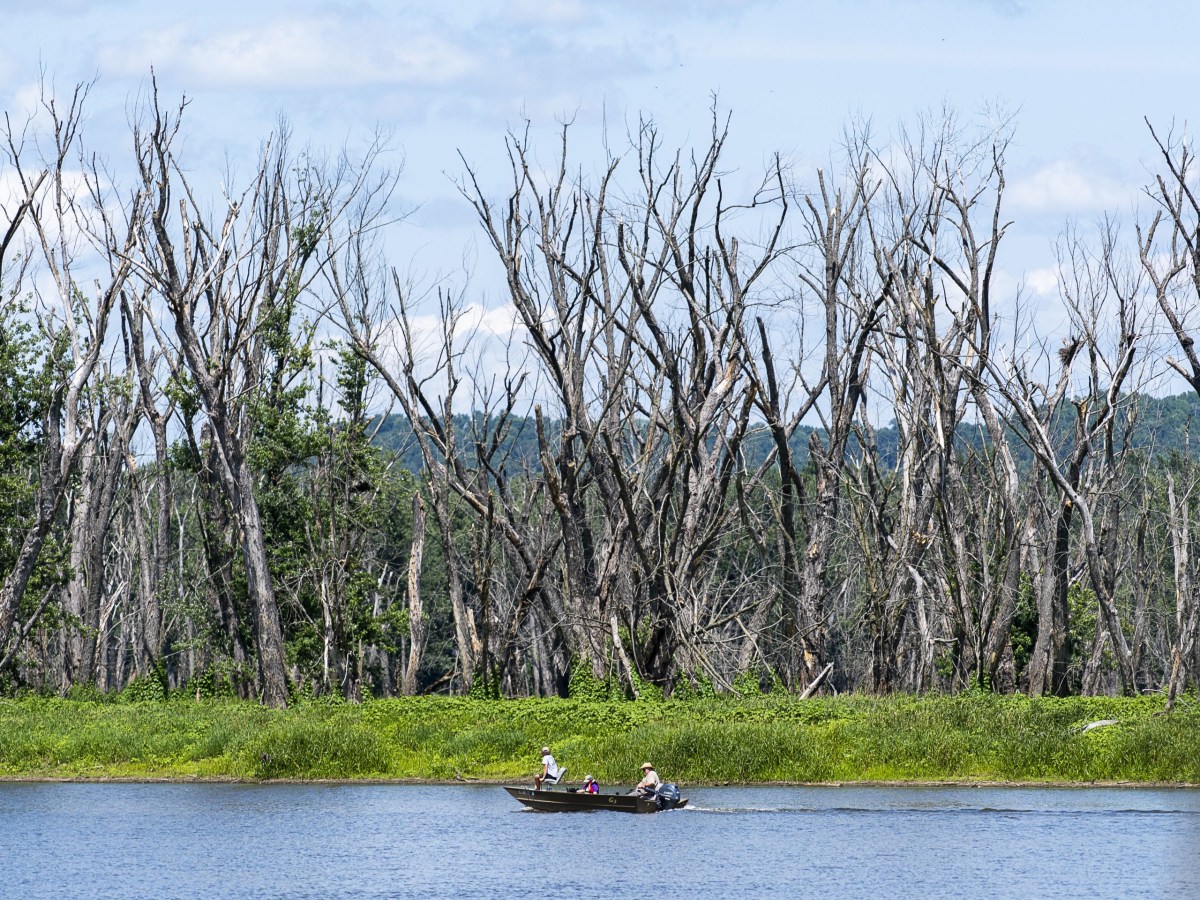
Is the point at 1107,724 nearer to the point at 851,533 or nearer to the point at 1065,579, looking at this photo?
the point at 1065,579

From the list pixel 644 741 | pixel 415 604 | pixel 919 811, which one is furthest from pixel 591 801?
pixel 415 604

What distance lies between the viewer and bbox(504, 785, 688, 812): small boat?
26969 millimetres

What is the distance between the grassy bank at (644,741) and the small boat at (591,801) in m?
3.76

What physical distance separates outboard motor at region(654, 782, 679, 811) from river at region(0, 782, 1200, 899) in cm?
34

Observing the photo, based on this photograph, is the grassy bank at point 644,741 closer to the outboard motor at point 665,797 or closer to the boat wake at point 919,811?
the boat wake at point 919,811

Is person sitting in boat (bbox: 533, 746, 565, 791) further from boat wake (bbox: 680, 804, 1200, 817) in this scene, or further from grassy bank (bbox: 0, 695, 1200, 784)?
grassy bank (bbox: 0, 695, 1200, 784)

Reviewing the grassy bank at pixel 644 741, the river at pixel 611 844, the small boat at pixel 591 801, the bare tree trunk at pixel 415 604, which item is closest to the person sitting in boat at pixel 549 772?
the small boat at pixel 591 801

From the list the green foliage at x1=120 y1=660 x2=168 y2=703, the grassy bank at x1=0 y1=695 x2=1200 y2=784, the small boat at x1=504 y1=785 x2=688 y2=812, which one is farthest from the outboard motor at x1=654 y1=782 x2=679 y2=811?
the green foliage at x1=120 y1=660 x2=168 y2=703

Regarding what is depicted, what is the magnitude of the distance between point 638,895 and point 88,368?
82.0 ft

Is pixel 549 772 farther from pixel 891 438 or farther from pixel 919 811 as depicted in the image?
pixel 891 438

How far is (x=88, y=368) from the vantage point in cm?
4003

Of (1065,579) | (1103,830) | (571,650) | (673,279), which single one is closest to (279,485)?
(571,650)

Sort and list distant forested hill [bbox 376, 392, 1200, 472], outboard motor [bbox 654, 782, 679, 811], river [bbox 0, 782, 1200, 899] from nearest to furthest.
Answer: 1. river [bbox 0, 782, 1200, 899]
2. outboard motor [bbox 654, 782, 679, 811]
3. distant forested hill [bbox 376, 392, 1200, 472]

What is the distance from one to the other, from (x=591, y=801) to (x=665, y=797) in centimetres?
136
